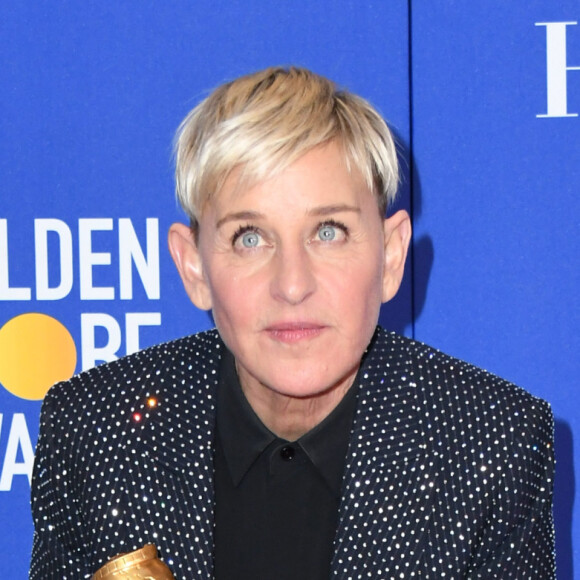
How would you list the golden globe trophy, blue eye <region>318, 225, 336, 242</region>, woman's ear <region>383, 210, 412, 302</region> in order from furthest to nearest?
woman's ear <region>383, 210, 412, 302</region> → blue eye <region>318, 225, 336, 242</region> → the golden globe trophy

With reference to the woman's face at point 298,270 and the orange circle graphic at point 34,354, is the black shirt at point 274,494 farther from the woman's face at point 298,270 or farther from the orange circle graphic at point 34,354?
the orange circle graphic at point 34,354

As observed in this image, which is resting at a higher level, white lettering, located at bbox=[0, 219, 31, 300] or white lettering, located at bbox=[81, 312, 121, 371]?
white lettering, located at bbox=[0, 219, 31, 300]

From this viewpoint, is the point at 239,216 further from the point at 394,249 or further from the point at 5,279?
the point at 5,279

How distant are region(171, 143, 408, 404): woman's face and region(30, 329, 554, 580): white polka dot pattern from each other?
0.47ft

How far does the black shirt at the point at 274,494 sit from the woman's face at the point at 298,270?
5.4 inches

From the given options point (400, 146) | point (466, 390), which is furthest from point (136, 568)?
point (400, 146)

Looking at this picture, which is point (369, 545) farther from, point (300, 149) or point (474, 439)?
point (300, 149)

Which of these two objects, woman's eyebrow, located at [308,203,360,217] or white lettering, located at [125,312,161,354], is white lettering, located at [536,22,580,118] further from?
white lettering, located at [125,312,161,354]

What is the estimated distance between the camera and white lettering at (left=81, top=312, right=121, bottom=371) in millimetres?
1531

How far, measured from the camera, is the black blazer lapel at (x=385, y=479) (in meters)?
1.12

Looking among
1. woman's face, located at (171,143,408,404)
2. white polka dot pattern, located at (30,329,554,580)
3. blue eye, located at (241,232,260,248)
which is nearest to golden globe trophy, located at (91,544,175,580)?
white polka dot pattern, located at (30,329,554,580)

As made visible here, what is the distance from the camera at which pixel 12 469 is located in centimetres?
156

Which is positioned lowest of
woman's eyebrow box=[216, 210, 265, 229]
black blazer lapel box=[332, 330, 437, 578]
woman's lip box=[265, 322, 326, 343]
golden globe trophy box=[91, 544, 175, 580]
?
golden globe trophy box=[91, 544, 175, 580]

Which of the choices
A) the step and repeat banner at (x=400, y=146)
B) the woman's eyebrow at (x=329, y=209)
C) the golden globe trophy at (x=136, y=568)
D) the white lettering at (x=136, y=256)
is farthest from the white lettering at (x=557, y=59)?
the golden globe trophy at (x=136, y=568)
